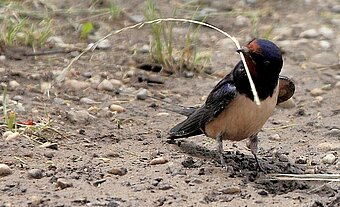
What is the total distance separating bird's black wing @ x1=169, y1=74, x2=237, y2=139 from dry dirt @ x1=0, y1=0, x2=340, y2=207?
0.35 feet

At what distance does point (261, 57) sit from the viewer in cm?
383

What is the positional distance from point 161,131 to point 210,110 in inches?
28.5

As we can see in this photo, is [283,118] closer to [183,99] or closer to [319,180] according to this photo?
[183,99]

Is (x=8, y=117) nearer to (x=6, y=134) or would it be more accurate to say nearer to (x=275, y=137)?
(x=6, y=134)

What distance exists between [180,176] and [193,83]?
82.7 inches

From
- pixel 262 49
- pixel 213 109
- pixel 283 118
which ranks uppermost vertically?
pixel 262 49

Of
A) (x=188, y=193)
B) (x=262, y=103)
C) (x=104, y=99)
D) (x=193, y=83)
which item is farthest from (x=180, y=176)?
(x=193, y=83)

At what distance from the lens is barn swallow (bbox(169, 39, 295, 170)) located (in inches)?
151

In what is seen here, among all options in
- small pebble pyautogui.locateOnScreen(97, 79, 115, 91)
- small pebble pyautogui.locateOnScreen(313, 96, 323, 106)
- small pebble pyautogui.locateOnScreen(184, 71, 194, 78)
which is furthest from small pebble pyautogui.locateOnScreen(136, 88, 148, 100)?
small pebble pyautogui.locateOnScreen(313, 96, 323, 106)

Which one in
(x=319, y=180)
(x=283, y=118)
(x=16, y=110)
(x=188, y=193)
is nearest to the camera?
(x=188, y=193)

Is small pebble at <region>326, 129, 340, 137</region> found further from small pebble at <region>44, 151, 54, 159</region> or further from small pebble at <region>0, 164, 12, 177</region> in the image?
small pebble at <region>0, 164, 12, 177</region>

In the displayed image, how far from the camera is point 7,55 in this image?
582cm

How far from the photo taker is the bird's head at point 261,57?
382 centimetres

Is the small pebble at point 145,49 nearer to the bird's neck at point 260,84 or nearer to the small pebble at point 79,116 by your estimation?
the small pebble at point 79,116
